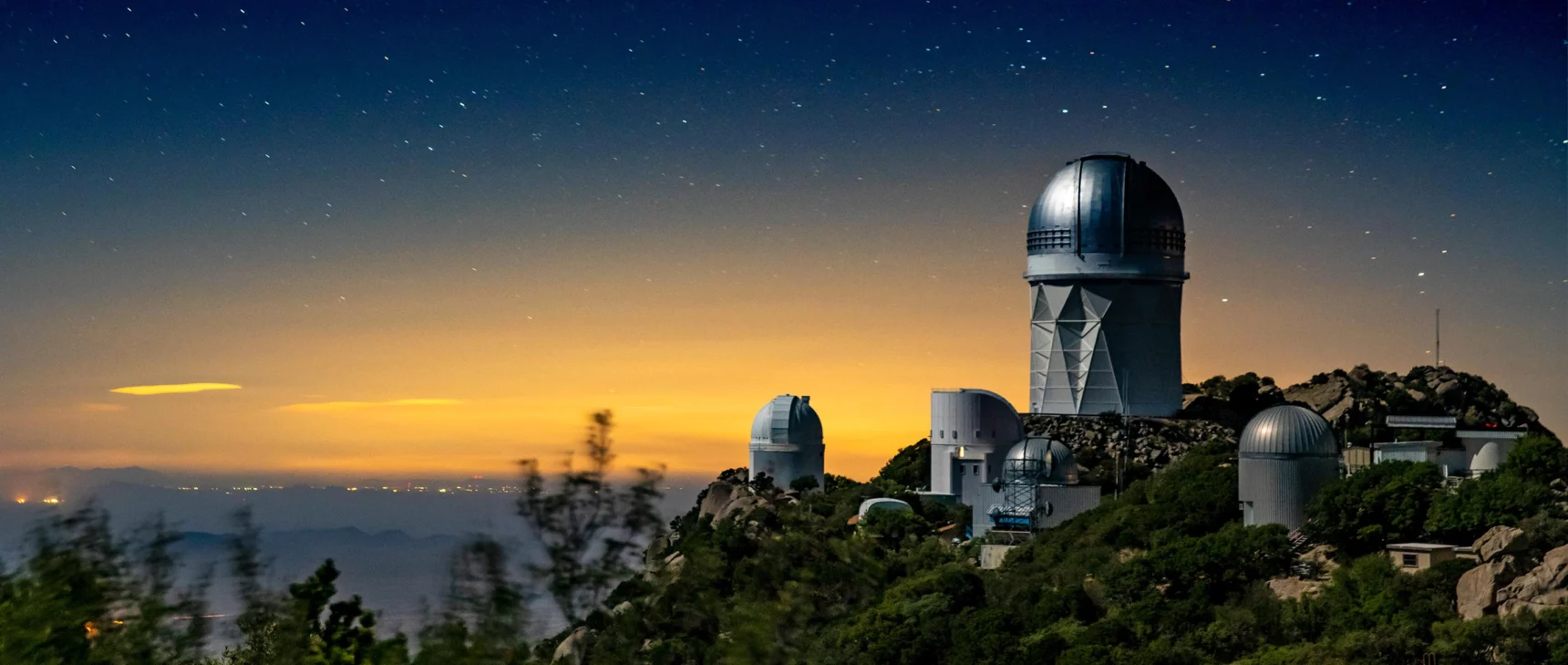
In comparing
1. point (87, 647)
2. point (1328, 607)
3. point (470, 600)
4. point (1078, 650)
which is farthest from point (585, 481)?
point (1328, 607)

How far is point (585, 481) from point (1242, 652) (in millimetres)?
20389

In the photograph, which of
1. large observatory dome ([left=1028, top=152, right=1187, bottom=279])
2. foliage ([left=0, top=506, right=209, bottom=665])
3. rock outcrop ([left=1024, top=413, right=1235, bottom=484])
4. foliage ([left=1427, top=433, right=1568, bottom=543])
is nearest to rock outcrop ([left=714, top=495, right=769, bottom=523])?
rock outcrop ([left=1024, top=413, right=1235, bottom=484])

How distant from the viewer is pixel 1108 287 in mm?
60156

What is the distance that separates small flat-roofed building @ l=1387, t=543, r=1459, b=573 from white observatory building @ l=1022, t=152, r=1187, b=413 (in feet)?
83.0

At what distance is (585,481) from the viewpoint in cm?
1608

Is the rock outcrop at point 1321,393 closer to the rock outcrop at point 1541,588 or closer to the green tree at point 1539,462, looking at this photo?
the green tree at point 1539,462

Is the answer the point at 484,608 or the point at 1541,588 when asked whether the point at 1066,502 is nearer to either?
the point at 1541,588

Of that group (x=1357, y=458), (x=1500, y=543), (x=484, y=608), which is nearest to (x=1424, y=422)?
(x=1357, y=458)

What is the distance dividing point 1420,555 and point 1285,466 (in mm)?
5193

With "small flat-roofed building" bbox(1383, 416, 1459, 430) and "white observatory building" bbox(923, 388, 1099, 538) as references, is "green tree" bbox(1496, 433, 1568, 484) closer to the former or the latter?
"small flat-roofed building" bbox(1383, 416, 1459, 430)

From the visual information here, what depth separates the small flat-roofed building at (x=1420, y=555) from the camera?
3375 centimetres

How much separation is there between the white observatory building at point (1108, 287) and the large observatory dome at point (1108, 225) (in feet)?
0.11

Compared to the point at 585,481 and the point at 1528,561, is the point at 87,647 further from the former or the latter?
the point at 1528,561

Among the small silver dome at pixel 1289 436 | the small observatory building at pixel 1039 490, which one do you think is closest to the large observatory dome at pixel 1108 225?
the small observatory building at pixel 1039 490
